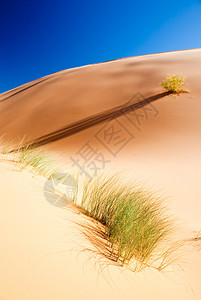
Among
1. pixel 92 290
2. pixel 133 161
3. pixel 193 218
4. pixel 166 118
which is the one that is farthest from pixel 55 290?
pixel 166 118

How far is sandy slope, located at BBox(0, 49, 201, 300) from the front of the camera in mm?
923

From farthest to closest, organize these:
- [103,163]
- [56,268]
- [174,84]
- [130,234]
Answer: [174,84] < [103,163] < [130,234] < [56,268]

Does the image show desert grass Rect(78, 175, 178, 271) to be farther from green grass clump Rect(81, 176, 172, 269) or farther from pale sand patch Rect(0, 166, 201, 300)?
pale sand patch Rect(0, 166, 201, 300)

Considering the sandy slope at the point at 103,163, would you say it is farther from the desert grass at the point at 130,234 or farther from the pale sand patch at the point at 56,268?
the desert grass at the point at 130,234

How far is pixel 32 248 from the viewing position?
39.8 inches

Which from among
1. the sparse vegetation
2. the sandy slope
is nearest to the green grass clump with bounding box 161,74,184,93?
the sandy slope

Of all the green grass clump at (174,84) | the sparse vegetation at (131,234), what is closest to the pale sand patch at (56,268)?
the sparse vegetation at (131,234)

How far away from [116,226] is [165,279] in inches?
19.3

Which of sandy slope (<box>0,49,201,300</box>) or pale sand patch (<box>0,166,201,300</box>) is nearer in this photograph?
pale sand patch (<box>0,166,201,300</box>)

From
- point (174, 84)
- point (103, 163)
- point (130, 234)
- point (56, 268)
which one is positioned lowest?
point (56, 268)

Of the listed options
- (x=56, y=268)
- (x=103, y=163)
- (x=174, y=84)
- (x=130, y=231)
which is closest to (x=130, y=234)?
(x=130, y=231)

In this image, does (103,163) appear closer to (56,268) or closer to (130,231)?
(130,231)

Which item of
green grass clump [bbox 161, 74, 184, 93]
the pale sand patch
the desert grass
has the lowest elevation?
the pale sand patch

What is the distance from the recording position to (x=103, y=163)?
5.56 metres
